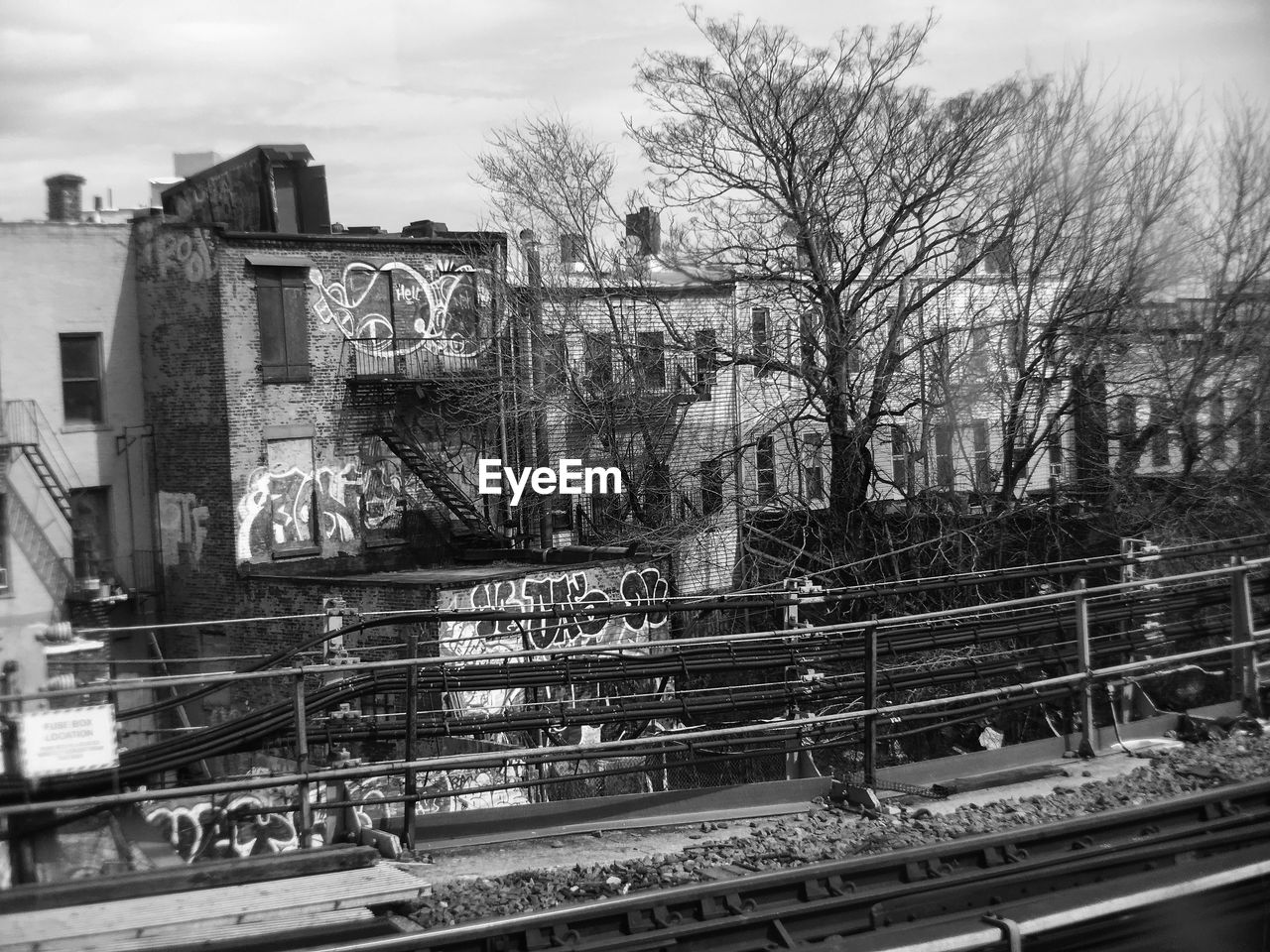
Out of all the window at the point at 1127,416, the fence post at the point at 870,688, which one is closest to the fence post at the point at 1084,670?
the fence post at the point at 870,688

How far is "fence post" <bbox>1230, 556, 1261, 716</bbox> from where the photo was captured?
9211 mm

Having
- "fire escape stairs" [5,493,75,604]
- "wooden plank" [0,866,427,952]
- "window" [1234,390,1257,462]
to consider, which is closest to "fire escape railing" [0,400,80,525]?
"fire escape stairs" [5,493,75,604]

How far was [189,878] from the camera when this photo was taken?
6449mm

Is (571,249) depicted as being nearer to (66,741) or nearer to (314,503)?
(314,503)

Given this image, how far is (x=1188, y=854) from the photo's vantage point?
6938 millimetres

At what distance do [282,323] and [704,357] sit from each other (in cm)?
963

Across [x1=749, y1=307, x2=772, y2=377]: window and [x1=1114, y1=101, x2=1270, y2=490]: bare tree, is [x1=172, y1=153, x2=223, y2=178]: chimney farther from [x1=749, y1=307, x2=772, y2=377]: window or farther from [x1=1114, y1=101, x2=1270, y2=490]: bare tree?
[x1=1114, y1=101, x2=1270, y2=490]: bare tree

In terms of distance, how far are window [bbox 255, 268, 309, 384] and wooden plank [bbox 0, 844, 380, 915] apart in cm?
2122

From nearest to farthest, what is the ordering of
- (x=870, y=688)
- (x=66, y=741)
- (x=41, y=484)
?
(x=66, y=741) < (x=870, y=688) < (x=41, y=484)

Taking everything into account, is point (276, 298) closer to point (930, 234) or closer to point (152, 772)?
point (930, 234)

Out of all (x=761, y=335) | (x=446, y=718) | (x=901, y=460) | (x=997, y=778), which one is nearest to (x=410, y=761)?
(x=446, y=718)

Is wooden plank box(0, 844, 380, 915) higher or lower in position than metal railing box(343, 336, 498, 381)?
lower

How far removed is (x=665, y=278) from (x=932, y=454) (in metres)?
7.93

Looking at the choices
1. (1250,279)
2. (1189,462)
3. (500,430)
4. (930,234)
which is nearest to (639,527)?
(500,430)
